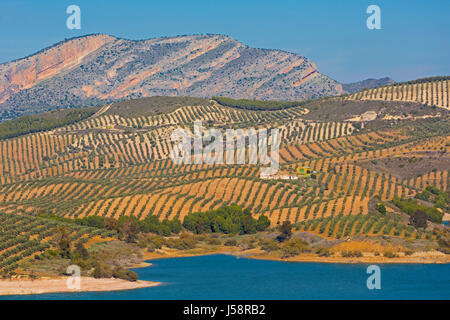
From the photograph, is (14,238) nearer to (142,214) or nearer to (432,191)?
(142,214)

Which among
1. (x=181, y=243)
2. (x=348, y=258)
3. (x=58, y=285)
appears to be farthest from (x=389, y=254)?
(x=58, y=285)

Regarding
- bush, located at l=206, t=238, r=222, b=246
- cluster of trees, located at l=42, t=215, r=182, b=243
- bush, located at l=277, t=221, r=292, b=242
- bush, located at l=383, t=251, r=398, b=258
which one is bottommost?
bush, located at l=383, t=251, r=398, b=258

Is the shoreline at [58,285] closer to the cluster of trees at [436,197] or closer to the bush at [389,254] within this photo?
the bush at [389,254]

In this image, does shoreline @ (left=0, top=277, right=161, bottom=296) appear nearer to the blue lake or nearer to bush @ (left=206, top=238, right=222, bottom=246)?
the blue lake

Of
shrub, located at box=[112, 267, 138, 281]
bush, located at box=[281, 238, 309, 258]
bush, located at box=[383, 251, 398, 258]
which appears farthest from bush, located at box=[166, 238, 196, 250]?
bush, located at box=[383, 251, 398, 258]

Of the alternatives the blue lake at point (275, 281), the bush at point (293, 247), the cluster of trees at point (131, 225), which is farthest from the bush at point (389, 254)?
the cluster of trees at point (131, 225)
